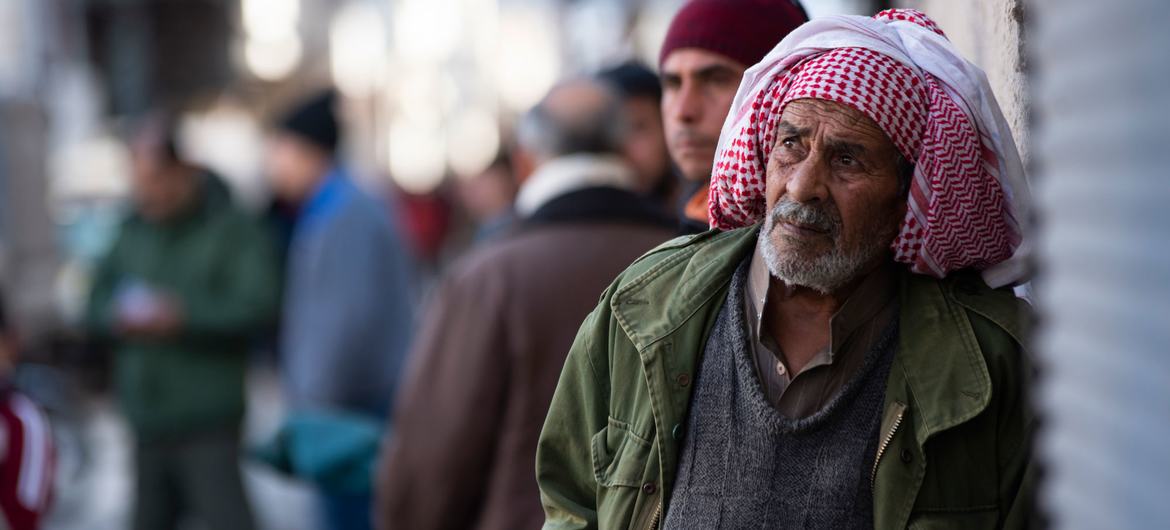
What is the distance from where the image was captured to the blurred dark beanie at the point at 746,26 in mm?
3174

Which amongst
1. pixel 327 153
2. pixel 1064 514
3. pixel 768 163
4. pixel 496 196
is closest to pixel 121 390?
pixel 327 153

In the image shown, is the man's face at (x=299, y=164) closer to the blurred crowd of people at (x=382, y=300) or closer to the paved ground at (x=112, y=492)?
the blurred crowd of people at (x=382, y=300)

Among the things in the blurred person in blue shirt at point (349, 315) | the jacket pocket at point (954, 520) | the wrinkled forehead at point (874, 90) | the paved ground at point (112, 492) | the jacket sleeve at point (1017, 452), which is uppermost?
the wrinkled forehead at point (874, 90)

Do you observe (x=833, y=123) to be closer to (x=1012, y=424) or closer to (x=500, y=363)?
(x=1012, y=424)

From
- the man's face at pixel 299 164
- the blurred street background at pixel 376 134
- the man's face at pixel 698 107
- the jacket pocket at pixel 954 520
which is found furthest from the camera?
the man's face at pixel 299 164

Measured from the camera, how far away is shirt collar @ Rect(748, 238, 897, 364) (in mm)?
2332

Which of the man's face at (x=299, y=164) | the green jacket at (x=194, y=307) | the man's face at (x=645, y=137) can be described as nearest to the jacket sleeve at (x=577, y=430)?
the man's face at (x=645, y=137)

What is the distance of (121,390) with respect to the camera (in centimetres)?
630

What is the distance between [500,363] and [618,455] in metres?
1.34

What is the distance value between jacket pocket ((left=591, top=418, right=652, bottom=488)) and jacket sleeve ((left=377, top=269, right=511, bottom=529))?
1.29 metres

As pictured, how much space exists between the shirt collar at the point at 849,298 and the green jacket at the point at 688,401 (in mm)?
39

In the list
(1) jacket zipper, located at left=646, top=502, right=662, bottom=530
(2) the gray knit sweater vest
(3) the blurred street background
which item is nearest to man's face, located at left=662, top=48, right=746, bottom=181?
(3) the blurred street background

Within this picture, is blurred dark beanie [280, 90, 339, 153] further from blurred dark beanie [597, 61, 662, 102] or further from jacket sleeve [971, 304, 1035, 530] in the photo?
jacket sleeve [971, 304, 1035, 530]

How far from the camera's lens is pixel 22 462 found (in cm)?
435
